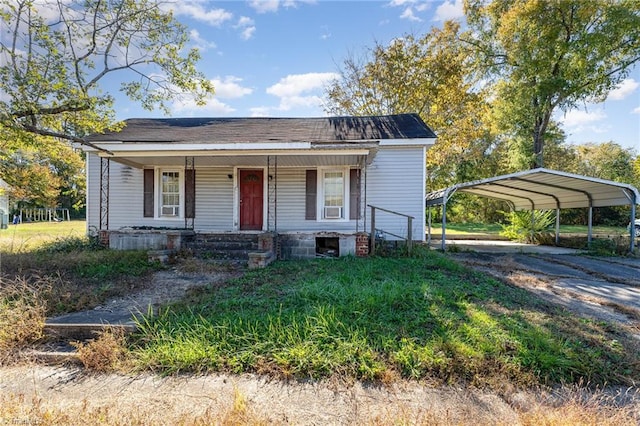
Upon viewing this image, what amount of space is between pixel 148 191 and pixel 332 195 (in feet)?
20.3

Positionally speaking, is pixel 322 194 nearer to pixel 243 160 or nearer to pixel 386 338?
pixel 243 160

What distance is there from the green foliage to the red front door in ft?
41.5

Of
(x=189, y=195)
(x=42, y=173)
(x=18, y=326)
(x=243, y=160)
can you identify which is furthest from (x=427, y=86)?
(x=42, y=173)

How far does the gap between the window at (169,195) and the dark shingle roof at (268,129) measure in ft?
4.44

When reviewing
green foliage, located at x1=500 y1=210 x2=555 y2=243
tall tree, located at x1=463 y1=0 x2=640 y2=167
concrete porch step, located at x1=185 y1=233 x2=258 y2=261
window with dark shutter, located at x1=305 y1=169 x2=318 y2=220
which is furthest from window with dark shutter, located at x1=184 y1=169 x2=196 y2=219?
tall tree, located at x1=463 y1=0 x2=640 y2=167

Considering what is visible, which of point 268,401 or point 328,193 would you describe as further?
point 328,193

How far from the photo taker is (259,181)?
9.67 meters

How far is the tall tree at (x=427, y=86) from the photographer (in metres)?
15.5

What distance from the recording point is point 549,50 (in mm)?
14586

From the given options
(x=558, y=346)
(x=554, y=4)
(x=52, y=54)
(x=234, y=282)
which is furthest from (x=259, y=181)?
(x=554, y=4)

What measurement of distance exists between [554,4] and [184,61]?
17.2 m

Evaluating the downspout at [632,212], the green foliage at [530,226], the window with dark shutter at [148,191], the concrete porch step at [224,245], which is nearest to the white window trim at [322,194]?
the concrete porch step at [224,245]

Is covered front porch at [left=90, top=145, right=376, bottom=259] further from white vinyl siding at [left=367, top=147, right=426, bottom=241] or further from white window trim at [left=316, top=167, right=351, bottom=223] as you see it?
white vinyl siding at [left=367, top=147, right=426, bottom=241]

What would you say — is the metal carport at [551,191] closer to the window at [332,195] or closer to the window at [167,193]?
the window at [332,195]
